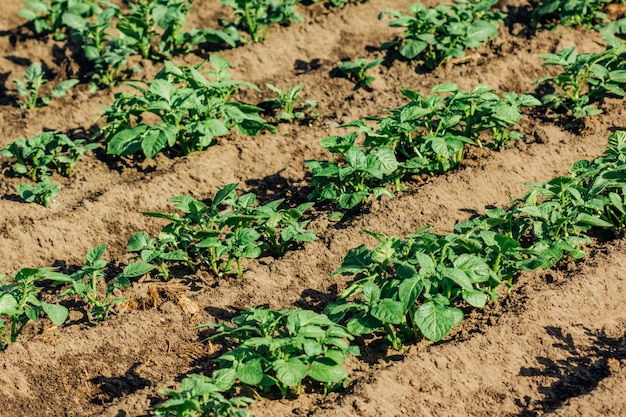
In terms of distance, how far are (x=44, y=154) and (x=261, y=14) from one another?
211cm

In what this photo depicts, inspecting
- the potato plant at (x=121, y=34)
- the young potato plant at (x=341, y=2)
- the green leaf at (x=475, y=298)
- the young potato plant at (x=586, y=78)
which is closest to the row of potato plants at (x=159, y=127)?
the potato plant at (x=121, y=34)

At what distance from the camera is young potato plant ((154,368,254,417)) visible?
3.43 meters

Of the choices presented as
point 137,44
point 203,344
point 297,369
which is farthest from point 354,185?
point 137,44

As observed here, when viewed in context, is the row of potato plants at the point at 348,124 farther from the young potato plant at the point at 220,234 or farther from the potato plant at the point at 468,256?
the potato plant at the point at 468,256

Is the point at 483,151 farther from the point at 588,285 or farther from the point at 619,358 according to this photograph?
the point at 619,358

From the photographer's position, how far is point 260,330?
3.82 meters

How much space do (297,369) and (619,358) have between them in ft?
4.87

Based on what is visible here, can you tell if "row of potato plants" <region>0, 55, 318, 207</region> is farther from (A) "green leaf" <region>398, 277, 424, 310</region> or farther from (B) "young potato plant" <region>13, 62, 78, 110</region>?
(A) "green leaf" <region>398, 277, 424, 310</region>

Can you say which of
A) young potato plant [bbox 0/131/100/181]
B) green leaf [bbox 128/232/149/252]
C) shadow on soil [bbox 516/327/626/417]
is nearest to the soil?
shadow on soil [bbox 516/327/626/417]

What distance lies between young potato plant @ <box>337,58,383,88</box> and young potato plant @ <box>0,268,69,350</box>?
9.16 ft

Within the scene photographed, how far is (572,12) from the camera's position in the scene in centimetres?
668

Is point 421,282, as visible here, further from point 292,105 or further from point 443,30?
point 443,30

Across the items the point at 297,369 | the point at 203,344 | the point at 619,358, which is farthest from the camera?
the point at 203,344

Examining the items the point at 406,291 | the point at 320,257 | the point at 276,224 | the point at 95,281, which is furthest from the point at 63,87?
the point at 406,291
